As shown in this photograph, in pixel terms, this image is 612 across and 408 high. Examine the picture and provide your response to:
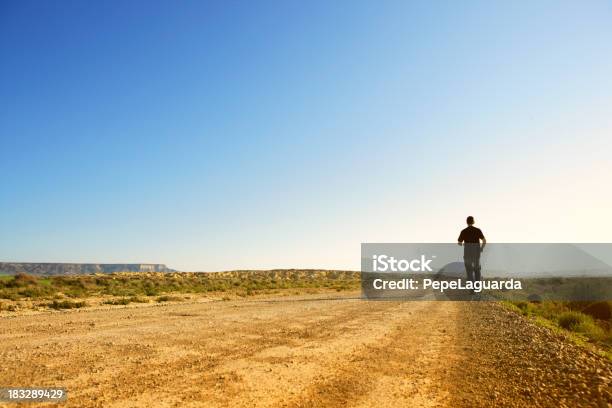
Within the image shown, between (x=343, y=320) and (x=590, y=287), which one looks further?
(x=590, y=287)

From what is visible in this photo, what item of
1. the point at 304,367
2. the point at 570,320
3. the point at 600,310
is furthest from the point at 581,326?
the point at 304,367

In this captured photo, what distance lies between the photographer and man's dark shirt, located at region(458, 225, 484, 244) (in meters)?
13.5

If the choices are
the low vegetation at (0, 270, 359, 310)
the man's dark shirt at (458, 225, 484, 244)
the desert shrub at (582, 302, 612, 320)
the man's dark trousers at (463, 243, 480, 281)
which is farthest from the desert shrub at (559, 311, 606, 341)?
the low vegetation at (0, 270, 359, 310)

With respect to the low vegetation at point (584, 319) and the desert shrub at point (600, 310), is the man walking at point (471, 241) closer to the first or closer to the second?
the low vegetation at point (584, 319)

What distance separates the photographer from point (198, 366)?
5336 millimetres

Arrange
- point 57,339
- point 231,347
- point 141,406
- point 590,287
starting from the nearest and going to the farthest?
point 141,406
point 231,347
point 57,339
point 590,287

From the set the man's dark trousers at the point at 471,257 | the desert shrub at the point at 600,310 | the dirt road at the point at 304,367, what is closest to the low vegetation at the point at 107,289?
the dirt road at the point at 304,367

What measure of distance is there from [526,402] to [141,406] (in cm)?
380

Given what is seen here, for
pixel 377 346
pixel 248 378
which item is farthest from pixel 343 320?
pixel 248 378

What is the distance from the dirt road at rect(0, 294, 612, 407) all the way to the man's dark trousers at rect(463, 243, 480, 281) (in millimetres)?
4761

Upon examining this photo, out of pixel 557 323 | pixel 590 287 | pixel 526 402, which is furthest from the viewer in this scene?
pixel 590 287

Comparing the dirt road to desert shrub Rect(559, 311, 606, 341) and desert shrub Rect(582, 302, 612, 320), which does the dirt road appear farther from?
desert shrub Rect(582, 302, 612, 320)

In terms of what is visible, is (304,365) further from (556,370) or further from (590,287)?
(590,287)

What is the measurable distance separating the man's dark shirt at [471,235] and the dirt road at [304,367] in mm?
4709
